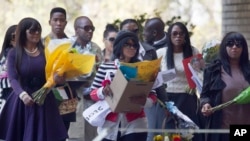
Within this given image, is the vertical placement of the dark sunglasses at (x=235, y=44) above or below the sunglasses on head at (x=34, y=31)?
below

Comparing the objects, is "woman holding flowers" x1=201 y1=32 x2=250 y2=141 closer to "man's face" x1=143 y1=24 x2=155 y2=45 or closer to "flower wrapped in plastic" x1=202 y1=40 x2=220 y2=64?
"flower wrapped in plastic" x1=202 y1=40 x2=220 y2=64

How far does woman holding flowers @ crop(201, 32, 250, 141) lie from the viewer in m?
11.4

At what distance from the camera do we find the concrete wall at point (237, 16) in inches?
679

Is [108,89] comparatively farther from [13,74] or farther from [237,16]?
[237,16]

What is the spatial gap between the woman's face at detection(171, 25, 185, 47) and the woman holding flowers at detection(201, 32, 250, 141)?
1.26 m

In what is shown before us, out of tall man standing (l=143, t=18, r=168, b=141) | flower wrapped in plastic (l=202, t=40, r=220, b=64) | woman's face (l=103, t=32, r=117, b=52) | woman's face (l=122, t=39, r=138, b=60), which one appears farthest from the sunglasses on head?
woman's face (l=103, t=32, r=117, b=52)

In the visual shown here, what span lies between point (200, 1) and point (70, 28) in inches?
185

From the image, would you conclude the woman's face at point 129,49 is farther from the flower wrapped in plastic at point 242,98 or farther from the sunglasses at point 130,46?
the flower wrapped in plastic at point 242,98

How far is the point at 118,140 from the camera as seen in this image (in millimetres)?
11344

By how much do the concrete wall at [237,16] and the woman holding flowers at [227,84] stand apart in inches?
222

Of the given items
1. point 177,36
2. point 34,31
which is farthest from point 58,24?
point 34,31

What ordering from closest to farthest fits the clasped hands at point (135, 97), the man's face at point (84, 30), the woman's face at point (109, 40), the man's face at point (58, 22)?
the clasped hands at point (135, 97), the man's face at point (58, 22), the man's face at point (84, 30), the woman's face at point (109, 40)

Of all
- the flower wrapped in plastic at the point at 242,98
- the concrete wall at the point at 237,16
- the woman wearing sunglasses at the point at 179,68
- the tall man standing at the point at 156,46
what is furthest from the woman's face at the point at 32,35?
the concrete wall at the point at 237,16

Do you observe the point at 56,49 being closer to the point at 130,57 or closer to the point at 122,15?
the point at 130,57
